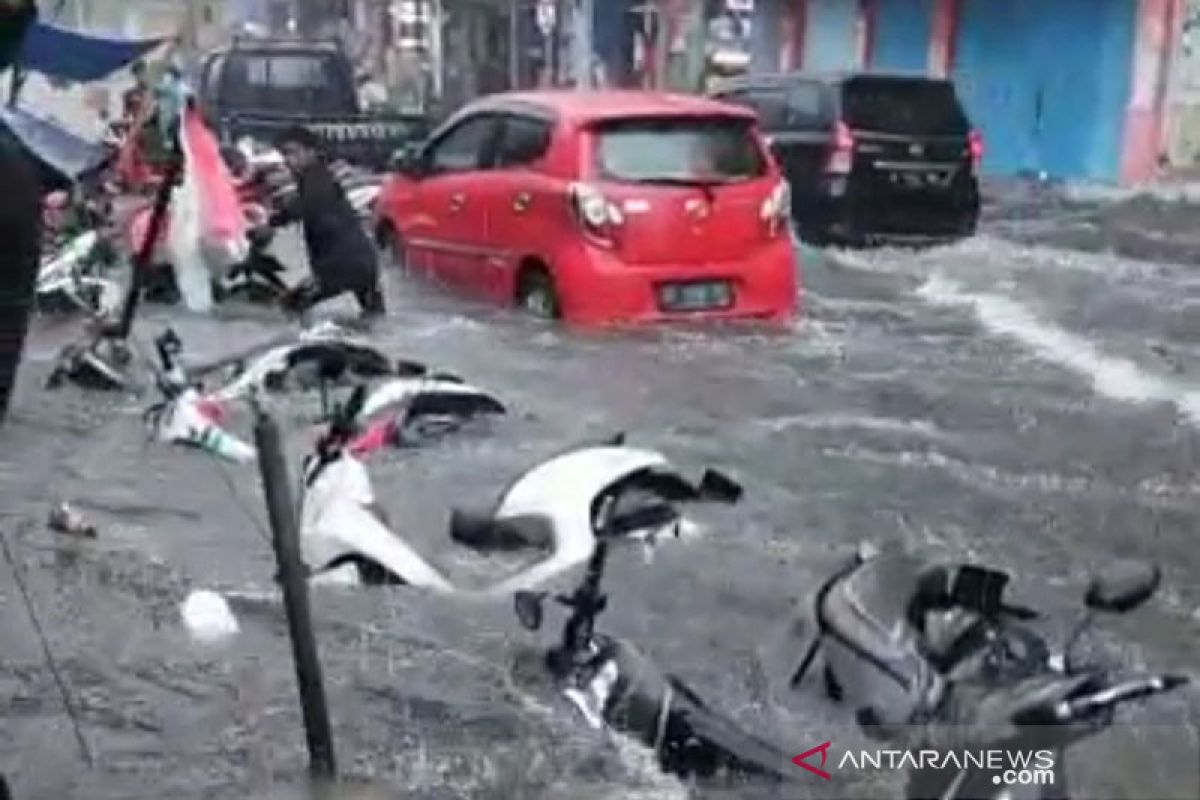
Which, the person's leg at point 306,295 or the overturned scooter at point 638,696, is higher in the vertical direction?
the overturned scooter at point 638,696

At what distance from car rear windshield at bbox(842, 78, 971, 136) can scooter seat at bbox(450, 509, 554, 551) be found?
1373 centimetres

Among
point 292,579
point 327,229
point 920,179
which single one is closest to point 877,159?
point 920,179

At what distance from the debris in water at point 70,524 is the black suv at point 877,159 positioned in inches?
515

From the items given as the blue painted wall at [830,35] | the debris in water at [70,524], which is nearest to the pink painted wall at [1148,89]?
the blue painted wall at [830,35]

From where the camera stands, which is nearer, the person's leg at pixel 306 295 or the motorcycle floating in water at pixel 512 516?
the motorcycle floating in water at pixel 512 516

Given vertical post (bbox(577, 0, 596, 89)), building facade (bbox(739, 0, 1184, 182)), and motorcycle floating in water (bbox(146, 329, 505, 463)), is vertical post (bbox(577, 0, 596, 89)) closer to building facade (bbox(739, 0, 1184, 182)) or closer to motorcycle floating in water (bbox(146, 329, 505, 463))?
building facade (bbox(739, 0, 1184, 182))

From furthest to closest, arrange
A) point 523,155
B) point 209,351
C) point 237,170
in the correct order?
point 237,170
point 523,155
point 209,351

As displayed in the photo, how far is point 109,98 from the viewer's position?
92.1ft

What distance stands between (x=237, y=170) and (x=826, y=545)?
12327 mm

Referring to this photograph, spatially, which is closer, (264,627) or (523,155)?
(264,627)

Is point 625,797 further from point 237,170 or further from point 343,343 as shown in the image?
point 237,170

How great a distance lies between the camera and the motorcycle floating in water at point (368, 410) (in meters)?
10.6

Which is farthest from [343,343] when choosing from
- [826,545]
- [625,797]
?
[625,797]

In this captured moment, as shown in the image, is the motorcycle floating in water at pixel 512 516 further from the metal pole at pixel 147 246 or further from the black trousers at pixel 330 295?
the black trousers at pixel 330 295
